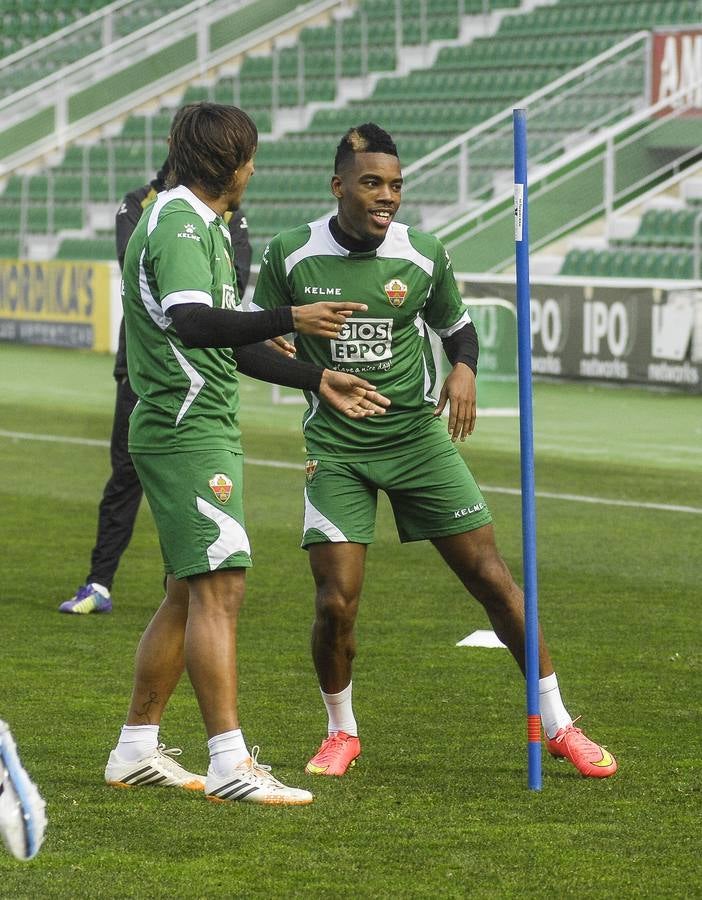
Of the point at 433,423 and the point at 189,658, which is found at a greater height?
the point at 433,423

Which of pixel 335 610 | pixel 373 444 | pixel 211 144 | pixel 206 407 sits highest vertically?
pixel 211 144

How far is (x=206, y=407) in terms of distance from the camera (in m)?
4.96

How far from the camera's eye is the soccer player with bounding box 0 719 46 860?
3.77 metres

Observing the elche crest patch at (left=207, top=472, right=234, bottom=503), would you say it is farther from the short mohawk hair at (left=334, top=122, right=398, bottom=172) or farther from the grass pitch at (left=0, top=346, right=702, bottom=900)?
the short mohawk hair at (left=334, top=122, right=398, bottom=172)

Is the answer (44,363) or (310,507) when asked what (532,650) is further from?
(44,363)

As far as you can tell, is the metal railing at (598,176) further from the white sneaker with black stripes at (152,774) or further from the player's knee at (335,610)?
the white sneaker with black stripes at (152,774)

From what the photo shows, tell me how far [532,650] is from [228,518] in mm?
963

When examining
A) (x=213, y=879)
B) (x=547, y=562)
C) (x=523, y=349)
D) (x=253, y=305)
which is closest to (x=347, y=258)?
(x=253, y=305)

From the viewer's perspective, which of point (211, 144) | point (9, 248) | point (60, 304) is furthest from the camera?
point (9, 248)

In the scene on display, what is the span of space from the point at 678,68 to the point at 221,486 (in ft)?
65.0

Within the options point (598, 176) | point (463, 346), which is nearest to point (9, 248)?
point (598, 176)

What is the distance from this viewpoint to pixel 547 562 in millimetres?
9602

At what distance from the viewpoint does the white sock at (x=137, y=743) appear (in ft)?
17.2

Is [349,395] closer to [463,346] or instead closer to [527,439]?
[527,439]
